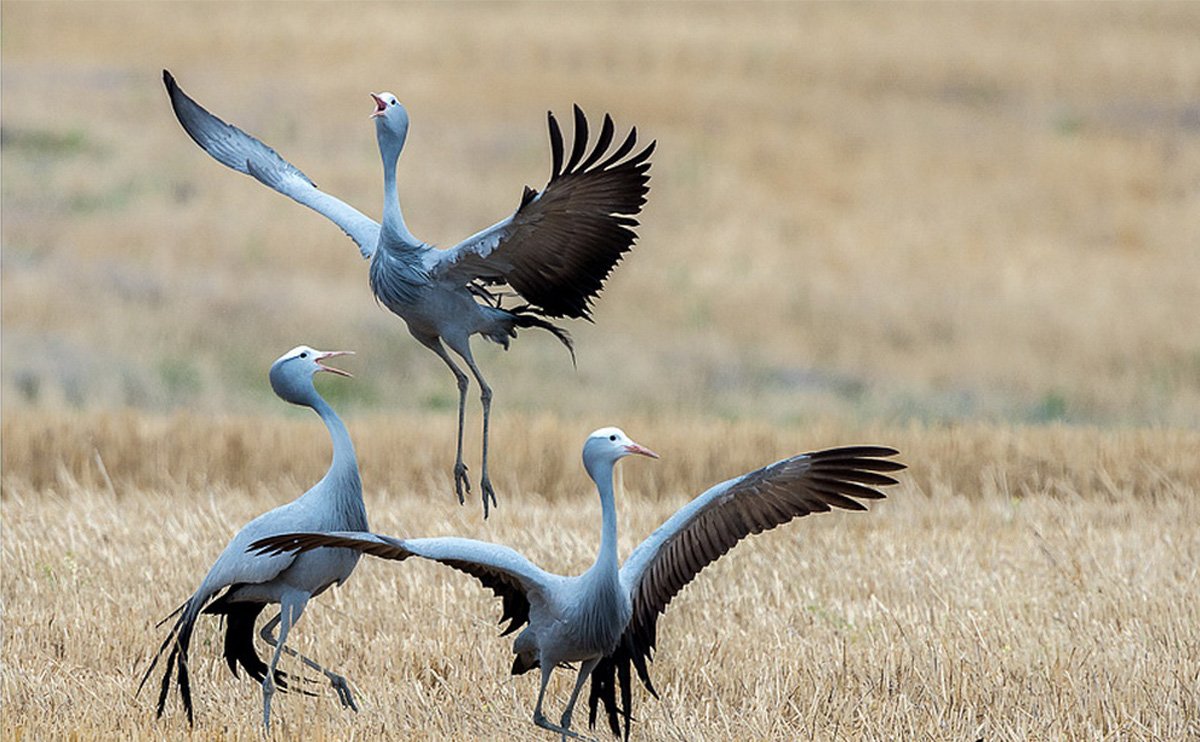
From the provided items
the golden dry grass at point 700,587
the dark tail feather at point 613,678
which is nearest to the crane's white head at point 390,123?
the dark tail feather at point 613,678

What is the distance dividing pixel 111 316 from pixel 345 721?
50.2ft

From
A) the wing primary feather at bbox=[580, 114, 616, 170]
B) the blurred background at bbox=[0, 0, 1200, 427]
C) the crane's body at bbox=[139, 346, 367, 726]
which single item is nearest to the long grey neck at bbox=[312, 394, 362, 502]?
the crane's body at bbox=[139, 346, 367, 726]

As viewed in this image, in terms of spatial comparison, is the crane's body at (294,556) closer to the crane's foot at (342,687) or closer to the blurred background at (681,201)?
the crane's foot at (342,687)

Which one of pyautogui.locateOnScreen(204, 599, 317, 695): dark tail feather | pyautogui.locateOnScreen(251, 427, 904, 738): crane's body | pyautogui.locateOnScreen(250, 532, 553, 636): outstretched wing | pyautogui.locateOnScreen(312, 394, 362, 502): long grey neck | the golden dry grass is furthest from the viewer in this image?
the golden dry grass

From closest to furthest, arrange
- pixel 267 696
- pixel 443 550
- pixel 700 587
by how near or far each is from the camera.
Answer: pixel 443 550 < pixel 267 696 < pixel 700 587

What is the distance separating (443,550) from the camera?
17.7ft

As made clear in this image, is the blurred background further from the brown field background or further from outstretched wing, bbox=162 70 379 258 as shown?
outstretched wing, bbox=162 70 379 258

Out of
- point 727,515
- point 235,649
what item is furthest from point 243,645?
point 727,515

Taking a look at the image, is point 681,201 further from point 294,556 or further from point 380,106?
point 380,106

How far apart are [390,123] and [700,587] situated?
546 cm

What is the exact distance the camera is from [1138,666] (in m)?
7.87

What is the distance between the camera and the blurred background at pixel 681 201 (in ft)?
69.2

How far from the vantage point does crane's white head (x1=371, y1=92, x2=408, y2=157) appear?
4.85m

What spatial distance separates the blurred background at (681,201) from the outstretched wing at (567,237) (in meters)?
12.9
